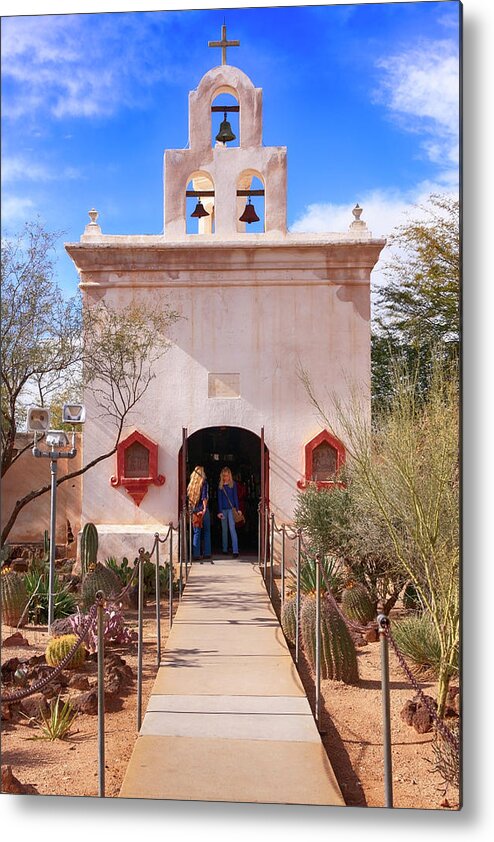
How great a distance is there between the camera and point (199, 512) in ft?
24.5

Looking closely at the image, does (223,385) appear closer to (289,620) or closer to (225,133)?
(289,620)

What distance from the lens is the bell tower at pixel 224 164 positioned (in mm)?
5227

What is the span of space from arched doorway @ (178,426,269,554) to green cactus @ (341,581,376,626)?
1.18 m

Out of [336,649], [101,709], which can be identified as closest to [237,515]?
[336,649]

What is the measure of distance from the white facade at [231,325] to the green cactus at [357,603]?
0.88 meters

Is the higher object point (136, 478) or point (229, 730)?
point (136, 478)

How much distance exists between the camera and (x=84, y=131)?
5055mm

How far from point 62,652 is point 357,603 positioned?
2620mm

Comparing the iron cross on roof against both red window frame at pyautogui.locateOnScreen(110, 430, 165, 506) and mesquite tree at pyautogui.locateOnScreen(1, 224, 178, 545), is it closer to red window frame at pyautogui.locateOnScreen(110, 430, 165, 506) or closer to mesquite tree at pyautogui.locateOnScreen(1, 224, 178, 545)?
mesquite tree at pyautogui.locateOnScreen(1, 224, 178, 545)

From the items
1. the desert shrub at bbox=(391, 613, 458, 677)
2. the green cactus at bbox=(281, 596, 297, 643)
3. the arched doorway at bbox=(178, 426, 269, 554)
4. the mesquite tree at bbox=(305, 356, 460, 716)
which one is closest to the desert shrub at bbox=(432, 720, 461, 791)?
the mesquite tree at bbox=(305, 356, 460, 716)

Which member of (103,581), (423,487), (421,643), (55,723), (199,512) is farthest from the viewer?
(199,512)

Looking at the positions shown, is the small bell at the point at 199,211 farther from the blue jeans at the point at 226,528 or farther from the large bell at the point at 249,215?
the blue jeans at the point at 226,528

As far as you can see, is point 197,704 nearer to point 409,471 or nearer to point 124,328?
point 409,471

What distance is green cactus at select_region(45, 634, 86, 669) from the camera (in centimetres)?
599
